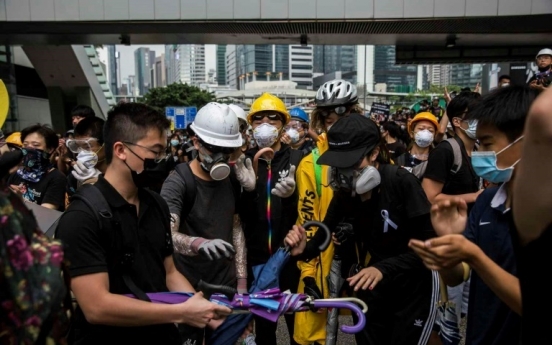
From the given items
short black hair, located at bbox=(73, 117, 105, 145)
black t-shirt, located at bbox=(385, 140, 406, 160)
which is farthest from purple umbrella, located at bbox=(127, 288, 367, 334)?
black t-shirt, located at bbox=(385, 140, 406, 160)

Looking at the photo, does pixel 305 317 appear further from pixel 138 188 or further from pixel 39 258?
pixel 39 258

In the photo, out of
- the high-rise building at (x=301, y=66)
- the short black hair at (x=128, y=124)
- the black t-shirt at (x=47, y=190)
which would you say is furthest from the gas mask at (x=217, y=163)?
the high-rise building at (x=301, y=66)

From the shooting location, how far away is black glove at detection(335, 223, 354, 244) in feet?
10.7

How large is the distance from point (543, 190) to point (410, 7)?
35.8 ft

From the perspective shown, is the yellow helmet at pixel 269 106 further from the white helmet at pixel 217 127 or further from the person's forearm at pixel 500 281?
the person's forearm at pixel 500 281

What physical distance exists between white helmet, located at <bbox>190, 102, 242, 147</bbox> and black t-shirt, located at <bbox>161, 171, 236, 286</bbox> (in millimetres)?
311

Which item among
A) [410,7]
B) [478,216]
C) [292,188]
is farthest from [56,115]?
[478,216]

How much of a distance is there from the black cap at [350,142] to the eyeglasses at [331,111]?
3.64 feet

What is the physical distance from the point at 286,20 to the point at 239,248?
29.7 ft

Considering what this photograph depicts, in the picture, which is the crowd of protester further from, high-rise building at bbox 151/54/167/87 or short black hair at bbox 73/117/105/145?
high-rise building at bbox 151/54/167/87

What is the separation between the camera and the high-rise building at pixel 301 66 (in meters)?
130

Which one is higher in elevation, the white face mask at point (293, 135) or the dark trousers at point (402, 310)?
the white face mask at point (293, 135)

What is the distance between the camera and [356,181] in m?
3.04

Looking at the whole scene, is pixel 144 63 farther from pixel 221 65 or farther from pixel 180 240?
pixel 180 240
